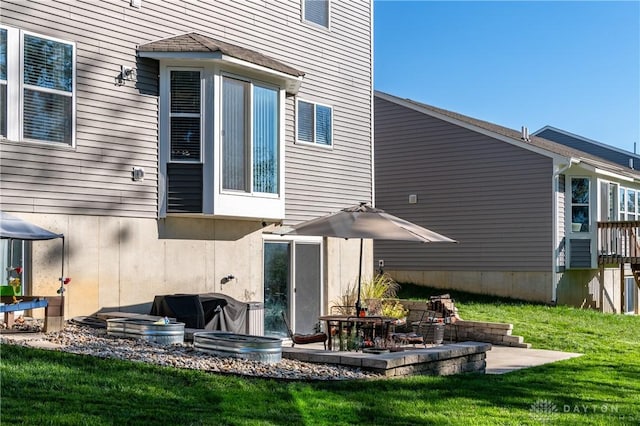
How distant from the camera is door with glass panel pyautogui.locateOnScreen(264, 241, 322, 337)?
14.9 m

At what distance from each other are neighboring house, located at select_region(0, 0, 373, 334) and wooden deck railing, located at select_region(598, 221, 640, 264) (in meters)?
10.5

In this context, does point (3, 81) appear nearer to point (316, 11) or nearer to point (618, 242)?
point (316, 11)

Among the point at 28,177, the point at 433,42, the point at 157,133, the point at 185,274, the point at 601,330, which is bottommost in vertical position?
the point at 601,330

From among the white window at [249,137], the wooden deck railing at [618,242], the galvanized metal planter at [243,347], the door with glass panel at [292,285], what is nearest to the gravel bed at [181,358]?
the galvanized metal planter at [243,347]

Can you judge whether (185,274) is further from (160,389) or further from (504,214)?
(504,214)

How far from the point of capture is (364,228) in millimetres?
11344

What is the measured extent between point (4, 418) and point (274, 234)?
9241 mm

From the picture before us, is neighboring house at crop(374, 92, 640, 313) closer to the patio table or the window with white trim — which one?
the patio table

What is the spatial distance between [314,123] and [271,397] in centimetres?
930

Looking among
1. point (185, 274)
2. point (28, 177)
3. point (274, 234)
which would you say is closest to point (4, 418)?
point (28, 177)

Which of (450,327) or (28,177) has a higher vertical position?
(28,177)

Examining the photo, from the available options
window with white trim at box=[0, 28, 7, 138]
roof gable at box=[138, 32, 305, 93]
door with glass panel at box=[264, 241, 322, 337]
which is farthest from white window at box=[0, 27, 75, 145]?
door with glass panel at box=[264, 241, 322, 337]

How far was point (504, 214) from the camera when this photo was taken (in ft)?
73.9

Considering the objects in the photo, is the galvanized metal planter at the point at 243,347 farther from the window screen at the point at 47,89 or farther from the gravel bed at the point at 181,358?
the window screen at the point at 47,89
